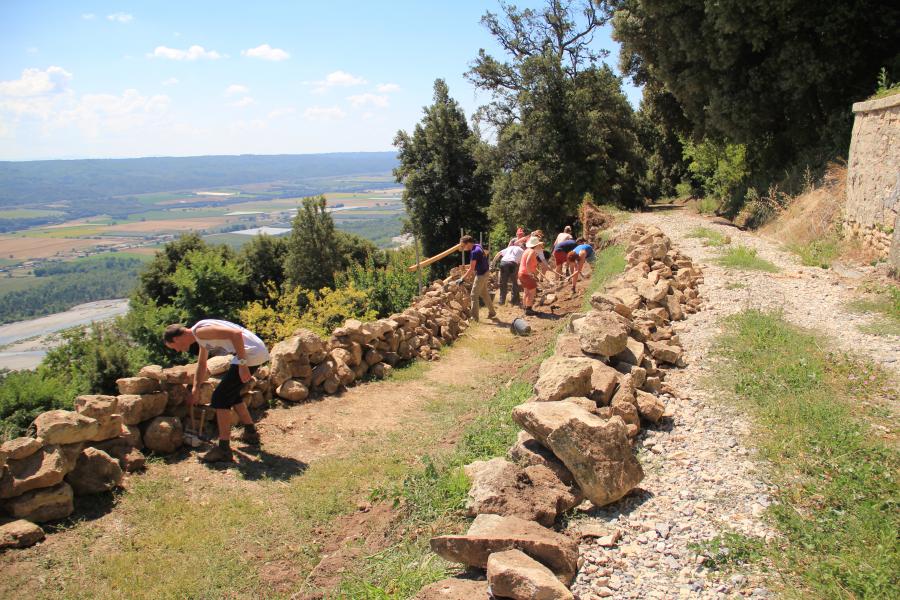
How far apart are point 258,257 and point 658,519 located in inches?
1270

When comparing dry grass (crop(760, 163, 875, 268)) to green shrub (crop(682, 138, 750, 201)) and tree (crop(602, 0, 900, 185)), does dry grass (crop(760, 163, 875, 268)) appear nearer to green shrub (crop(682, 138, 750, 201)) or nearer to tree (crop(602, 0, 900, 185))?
tree (crop(602, 0, 900, 185))

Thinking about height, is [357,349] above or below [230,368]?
below

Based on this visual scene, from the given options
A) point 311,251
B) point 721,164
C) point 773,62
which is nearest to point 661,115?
point 721,164

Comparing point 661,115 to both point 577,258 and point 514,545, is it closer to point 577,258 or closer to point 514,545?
point 577,258

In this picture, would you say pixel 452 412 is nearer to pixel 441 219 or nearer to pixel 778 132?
pixel 778 132

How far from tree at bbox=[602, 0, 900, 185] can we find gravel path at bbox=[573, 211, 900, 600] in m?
10.9

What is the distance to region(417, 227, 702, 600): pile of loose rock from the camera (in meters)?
3.21

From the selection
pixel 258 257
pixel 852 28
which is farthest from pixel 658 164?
pixel 258 257

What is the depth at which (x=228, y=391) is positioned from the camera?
6.34 metres

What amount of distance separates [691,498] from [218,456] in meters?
4.79

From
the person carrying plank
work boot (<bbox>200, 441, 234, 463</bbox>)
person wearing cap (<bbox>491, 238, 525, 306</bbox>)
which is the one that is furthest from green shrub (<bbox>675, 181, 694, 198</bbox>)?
work boot (<bbox>200, 441, 234, 463</bbox>)

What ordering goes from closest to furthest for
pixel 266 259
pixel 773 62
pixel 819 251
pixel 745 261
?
1. pixel 745 261
2. pixel 819 251
3. pixel 773 62
4. pixel 266 259

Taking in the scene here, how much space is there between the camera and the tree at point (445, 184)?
3141 centimetres

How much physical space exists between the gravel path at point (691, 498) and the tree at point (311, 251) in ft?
83.8
